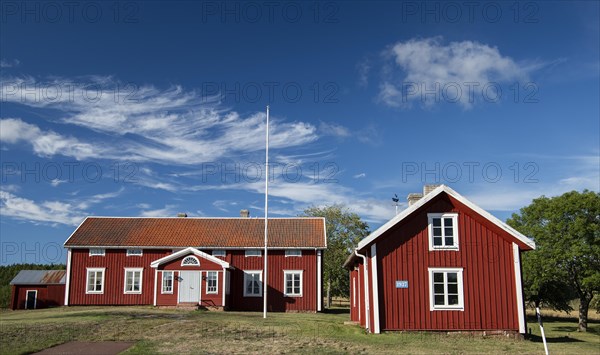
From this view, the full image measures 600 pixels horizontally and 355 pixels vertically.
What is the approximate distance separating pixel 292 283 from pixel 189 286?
7.70m

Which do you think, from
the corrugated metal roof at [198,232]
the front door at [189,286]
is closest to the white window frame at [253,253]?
the corrugated metal roof at [198,232]

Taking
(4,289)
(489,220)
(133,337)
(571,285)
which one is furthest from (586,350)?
(4,289)

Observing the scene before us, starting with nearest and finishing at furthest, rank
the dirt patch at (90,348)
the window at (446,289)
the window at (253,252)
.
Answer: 1. the dirt patch at (90,348)
2. the window at (446,289)
3. the window at (253,252)

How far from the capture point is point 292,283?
3925cm

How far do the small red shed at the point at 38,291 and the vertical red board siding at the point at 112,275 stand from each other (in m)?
3.33

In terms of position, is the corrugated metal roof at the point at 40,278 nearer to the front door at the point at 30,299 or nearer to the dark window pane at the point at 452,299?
the front door at the point at 30,299

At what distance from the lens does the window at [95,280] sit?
1571 inches

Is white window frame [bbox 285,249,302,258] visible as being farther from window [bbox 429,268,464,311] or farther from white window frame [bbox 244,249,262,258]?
window [bbox 429,268,464,311]

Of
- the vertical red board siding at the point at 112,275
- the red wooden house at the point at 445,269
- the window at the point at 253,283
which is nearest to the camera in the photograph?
the red wooden house at the point at 445,269

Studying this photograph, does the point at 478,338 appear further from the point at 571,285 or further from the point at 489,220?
the point at 571,285

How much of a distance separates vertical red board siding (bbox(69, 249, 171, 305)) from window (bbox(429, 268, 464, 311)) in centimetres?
2424

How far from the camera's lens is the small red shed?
42.6 m

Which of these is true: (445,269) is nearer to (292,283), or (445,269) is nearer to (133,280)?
(292,283)

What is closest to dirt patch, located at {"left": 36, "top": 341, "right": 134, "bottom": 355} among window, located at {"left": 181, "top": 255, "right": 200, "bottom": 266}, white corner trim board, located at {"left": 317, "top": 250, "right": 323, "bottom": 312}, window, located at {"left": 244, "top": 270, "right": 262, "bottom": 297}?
window, located at {"left": 181, "top": 255, "right": 200, "bottom": 266}
